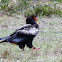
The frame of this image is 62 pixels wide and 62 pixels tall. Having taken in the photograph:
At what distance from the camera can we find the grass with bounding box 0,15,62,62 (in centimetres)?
536

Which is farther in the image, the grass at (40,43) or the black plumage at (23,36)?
the black plumage at (23,36)

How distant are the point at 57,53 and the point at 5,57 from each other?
4.42 feet

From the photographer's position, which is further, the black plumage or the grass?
the black plumage

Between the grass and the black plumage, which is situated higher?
the black plumage

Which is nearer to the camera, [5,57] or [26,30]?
[5,57]

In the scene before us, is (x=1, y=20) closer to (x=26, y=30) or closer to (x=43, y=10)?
(x=43, y=10)

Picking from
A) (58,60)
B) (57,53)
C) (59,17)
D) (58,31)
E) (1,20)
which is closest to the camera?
(58,60)

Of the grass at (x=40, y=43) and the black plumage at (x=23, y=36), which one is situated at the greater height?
the black plumage at (x=23, y=36)

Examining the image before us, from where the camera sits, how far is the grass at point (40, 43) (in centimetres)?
536

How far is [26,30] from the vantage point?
239 inches

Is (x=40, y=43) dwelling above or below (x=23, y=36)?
below

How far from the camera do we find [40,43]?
7391mm

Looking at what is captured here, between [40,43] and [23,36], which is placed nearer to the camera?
[23,36]

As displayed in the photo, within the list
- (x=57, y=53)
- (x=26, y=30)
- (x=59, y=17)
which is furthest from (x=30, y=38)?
(x=59, y=17)
